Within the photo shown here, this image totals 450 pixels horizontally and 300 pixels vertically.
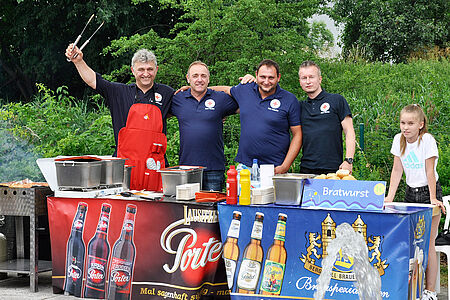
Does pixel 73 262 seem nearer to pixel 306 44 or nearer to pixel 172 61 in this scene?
pixel 172 61

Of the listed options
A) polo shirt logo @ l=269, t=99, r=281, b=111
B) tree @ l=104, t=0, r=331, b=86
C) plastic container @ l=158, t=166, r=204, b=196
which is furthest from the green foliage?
polo shirt logo @ l=269, t=99, r=281, b=111

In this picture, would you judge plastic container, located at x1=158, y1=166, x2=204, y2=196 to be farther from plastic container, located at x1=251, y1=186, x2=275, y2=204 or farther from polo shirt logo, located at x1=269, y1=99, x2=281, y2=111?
polo shirt logo, located at x1=269, y1=99, x2=281, y2=111

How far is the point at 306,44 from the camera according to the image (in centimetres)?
887

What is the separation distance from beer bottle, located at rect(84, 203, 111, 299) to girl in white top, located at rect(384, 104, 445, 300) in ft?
7.70

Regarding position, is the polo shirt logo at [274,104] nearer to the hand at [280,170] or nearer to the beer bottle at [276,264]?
the hand at [280,170]

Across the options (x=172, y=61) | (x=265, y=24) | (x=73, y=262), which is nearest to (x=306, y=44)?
(x=265, y=24)

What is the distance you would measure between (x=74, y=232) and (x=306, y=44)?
5.38m

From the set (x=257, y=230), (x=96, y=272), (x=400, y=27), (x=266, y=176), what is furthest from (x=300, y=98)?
(x=400, y=27)

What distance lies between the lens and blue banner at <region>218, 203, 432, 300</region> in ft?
12.8

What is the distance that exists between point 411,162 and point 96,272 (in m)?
2.74

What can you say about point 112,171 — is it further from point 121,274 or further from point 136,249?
point 121,274

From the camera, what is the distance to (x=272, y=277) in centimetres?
422

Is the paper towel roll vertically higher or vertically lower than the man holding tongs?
lower

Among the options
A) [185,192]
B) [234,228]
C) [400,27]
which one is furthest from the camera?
[400,27]
